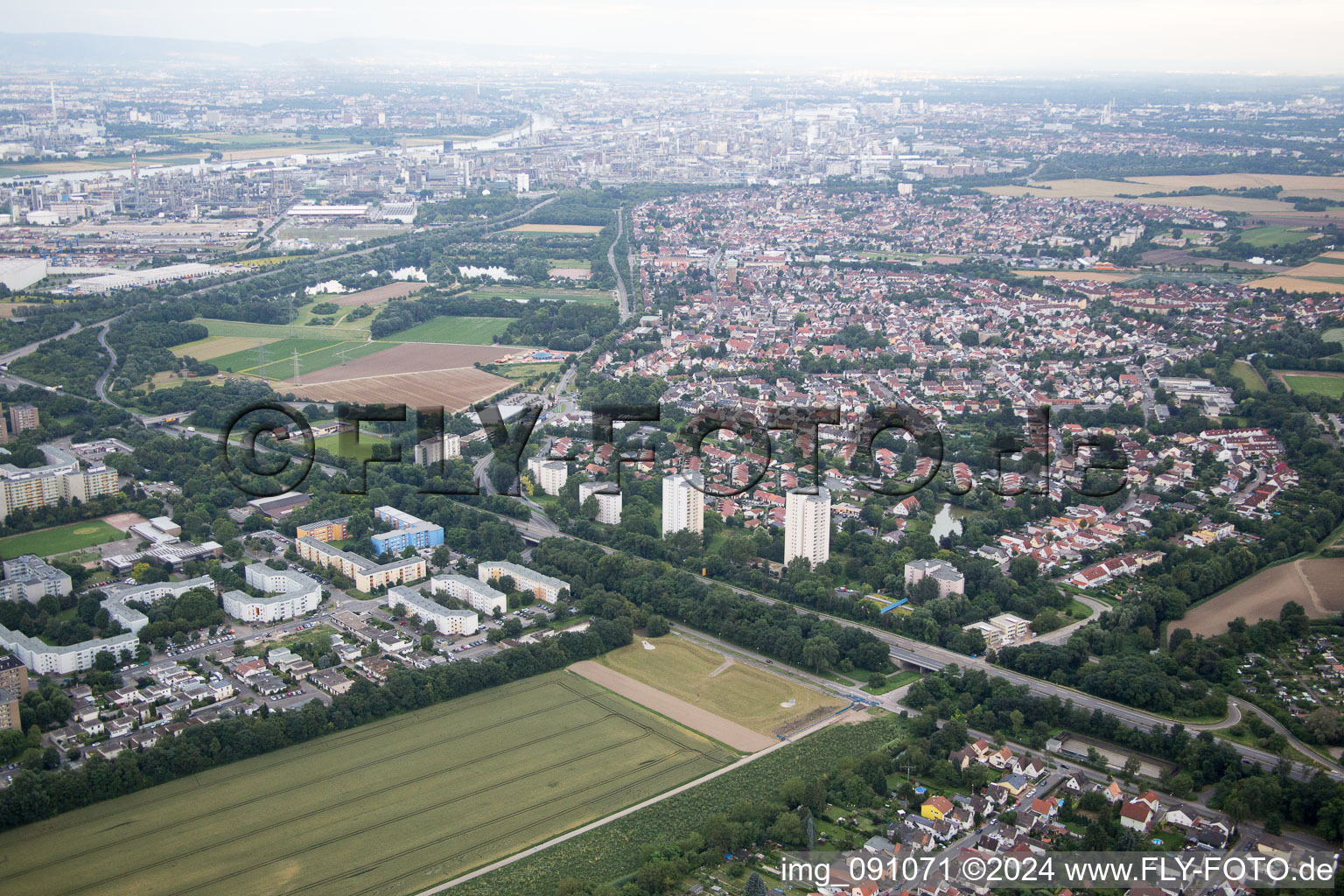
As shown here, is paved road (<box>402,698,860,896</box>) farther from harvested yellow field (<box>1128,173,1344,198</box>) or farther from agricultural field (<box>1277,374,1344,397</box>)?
harvested yellow field (<box>1128,173,1344,198</box>)

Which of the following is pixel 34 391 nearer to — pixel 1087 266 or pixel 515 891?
pixel 515 891

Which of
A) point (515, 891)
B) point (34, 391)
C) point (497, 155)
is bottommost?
point (515, 891)

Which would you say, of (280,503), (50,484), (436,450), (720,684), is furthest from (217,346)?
(720,684)

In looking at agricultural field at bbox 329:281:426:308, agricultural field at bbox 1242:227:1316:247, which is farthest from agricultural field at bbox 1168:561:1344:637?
agricultural field at bbox 329:281:426:308

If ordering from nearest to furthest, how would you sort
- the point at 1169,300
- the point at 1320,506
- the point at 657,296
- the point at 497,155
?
the point at 1320,506, the point at 1169,300, the point at 657,296, the point at 497,155

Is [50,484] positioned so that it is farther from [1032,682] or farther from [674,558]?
[1032,682]

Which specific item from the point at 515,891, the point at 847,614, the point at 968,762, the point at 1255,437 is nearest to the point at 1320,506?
the point at 1255,437

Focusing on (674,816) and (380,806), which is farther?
(380,806)
